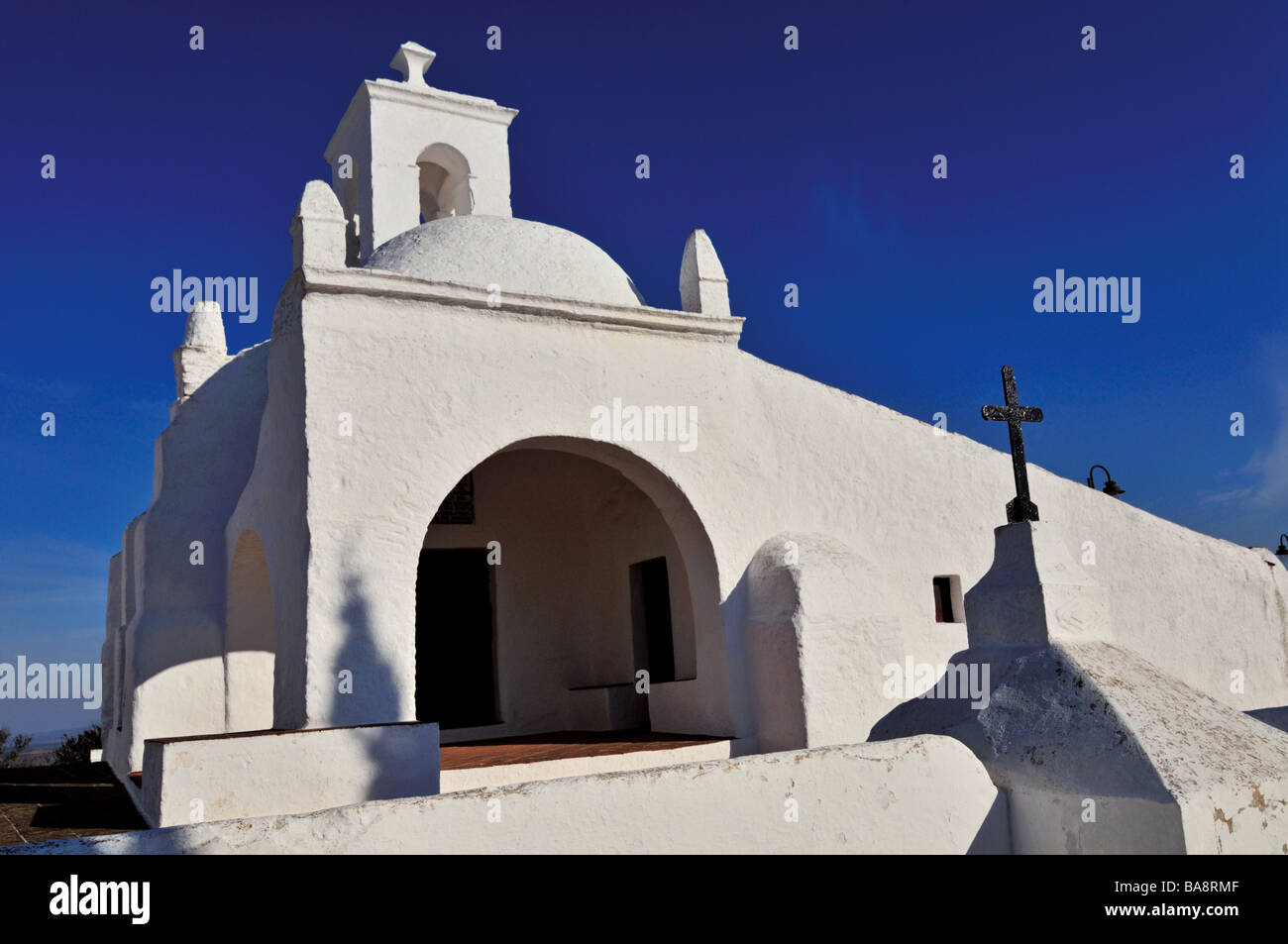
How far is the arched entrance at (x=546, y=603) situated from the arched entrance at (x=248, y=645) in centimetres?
140

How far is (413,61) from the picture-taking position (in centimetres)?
1117

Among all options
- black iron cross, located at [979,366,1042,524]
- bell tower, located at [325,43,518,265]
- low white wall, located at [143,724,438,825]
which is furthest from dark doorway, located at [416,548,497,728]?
black iron cross, located at [979,366,1042,524]

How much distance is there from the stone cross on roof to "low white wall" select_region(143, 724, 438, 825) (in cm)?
809

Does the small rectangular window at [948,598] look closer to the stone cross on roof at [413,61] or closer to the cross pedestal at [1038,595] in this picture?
the cross pedestal at [1038,595]

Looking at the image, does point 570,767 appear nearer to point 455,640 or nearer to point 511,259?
point 455,640

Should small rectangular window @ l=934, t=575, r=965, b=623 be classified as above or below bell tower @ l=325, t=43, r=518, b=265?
below

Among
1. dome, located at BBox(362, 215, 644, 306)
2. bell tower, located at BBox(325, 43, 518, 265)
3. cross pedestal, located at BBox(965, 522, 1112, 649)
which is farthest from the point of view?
bell tower, located at BBox(325, 43, 518, 265)

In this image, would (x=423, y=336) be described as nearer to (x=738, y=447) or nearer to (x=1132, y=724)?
(x=738, y=447)

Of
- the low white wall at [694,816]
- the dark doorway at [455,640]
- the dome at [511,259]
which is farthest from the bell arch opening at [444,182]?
the low white wall at [694,816]

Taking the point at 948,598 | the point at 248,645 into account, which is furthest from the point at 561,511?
the point at 948,598

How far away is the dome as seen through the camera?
844cm

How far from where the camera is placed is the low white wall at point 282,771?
5.03 metres

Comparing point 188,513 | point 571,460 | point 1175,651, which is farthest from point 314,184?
point 1175,651

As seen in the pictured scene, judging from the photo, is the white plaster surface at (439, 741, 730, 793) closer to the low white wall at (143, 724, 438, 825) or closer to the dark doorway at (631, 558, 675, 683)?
the low white wall at (143, 724, 438, 825)
